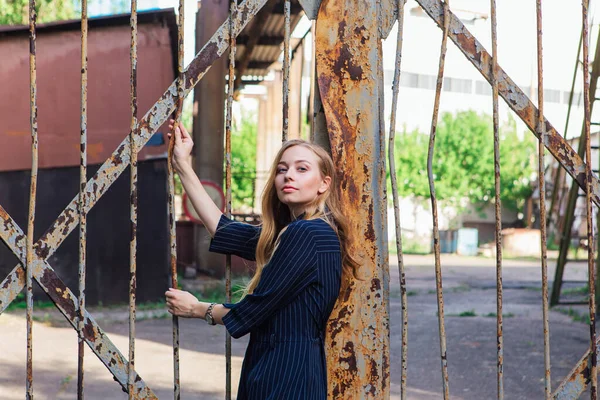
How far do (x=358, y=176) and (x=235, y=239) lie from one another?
0.46m

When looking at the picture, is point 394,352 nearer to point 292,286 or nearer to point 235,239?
point 235,239

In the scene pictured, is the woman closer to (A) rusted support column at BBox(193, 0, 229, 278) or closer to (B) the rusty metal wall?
(B) the rusty metal wall

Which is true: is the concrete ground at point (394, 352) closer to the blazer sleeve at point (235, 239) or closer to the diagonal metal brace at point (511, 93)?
the blazer sleeve at point (235, 239)

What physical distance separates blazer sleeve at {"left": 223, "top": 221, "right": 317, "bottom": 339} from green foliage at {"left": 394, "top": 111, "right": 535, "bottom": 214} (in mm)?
33712

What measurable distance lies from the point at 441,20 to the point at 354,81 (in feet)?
1.20

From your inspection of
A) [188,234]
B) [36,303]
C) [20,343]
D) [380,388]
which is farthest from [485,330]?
[188,234]

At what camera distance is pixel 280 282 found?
6.84 ft

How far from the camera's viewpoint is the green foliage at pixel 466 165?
35.8 meters

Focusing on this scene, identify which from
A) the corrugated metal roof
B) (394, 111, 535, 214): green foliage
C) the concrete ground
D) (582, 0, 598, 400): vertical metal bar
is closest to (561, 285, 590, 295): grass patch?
the concrete ground

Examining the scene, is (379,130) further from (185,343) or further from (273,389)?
(185,343)

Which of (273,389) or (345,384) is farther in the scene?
(345,384)

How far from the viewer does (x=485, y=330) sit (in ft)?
27.9

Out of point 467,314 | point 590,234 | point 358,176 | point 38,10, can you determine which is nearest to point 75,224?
point 358,176

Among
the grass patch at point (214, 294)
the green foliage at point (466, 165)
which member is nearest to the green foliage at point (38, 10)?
the grass patch at point (214, 294)
